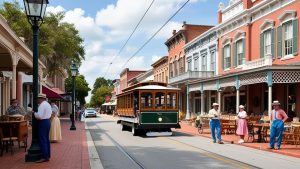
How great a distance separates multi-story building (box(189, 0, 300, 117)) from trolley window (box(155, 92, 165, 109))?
467cm

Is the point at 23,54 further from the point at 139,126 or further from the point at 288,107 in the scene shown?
the point at 288,107

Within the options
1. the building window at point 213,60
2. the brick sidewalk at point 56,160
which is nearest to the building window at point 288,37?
the building window at point 213,60

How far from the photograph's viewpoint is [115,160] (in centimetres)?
1292

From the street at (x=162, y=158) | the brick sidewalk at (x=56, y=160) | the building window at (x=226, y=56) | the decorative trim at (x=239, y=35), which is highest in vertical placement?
the decorative trim at (x=239, y=35)

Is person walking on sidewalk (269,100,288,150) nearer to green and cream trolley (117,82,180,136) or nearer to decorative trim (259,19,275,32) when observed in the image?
green and cream trolley (117,82,180,136)

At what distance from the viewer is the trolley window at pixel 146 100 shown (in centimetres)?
2209

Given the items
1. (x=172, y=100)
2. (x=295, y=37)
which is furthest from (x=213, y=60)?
(x=172, y=100)

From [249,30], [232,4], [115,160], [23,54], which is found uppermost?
[232,4]

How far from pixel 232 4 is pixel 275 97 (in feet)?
30.1

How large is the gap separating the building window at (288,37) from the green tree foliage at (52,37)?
17.8 meters

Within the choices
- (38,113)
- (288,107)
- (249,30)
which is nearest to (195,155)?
(38,113)

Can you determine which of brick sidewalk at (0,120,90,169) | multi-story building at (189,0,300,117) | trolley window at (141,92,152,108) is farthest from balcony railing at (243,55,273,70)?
brick sidewalk at (0,120,90,169)

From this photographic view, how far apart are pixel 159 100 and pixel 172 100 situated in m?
0.70

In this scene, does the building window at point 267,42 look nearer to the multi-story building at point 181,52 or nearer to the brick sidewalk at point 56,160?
the multi-story building at point 181,52
